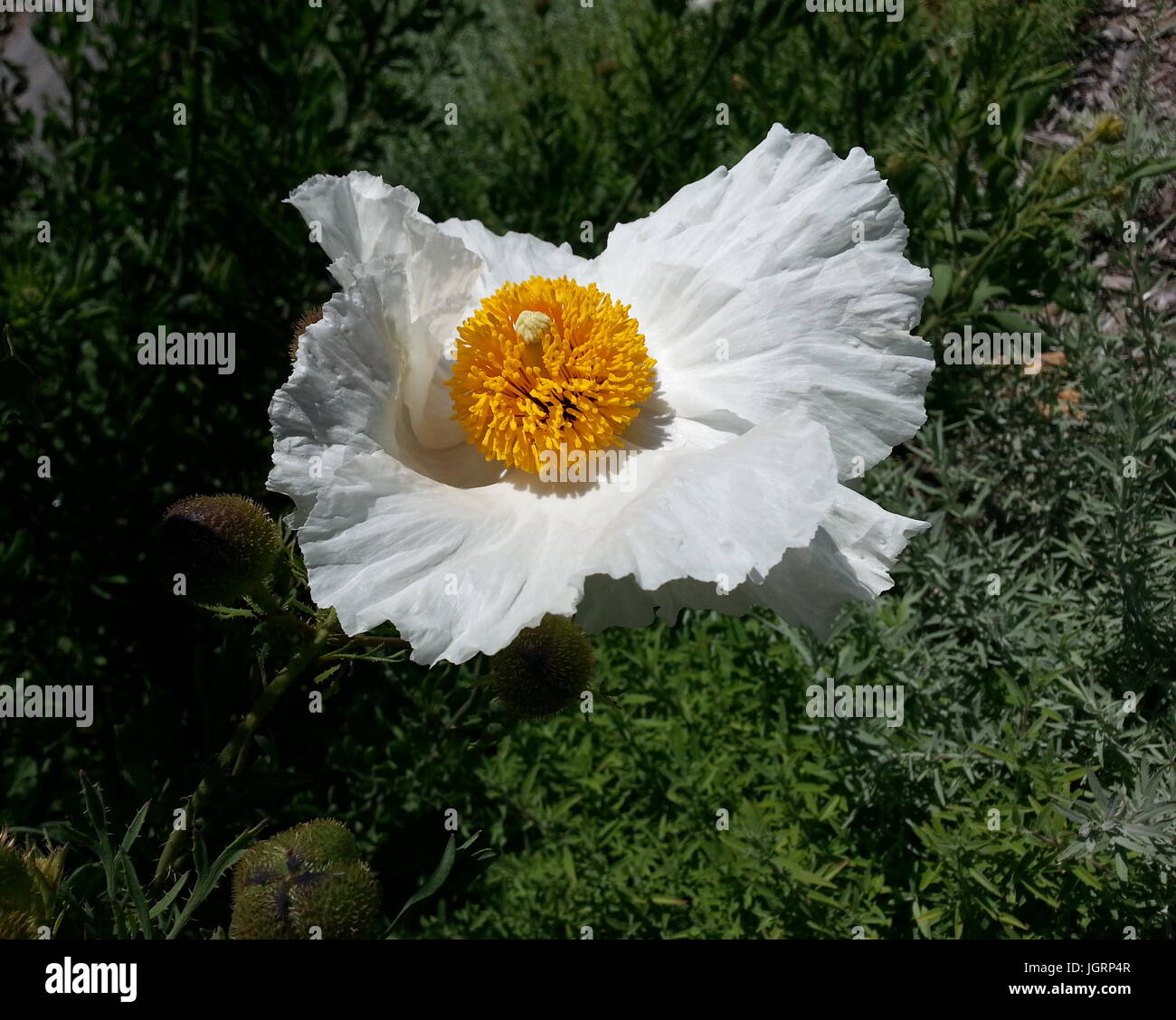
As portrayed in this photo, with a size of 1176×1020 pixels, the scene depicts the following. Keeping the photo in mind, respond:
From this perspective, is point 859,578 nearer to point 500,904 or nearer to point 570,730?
point 570,730

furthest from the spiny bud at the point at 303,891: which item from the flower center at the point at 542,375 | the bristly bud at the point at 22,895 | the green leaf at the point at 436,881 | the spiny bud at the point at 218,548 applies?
the flower center at the point at 542,375

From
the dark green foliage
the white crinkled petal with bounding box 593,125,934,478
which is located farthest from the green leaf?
the white crinkled petal with bounding box 593,125,934,478

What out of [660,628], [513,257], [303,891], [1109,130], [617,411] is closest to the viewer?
[303,891]

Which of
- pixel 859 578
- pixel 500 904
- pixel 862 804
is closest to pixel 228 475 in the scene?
pixel 500 904

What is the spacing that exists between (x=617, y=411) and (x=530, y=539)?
0.80 ft

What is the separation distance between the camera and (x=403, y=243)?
145cm

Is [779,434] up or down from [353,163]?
down

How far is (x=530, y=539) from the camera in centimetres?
130

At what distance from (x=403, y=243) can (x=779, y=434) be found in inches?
23.1

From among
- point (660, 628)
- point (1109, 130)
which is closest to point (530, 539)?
point (660, 628)

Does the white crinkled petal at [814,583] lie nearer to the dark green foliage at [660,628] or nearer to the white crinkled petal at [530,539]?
the white crinkled petal at [530,539]

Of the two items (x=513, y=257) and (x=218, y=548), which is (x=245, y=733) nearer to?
(x=218, y=548)

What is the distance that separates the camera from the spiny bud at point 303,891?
3.96ft

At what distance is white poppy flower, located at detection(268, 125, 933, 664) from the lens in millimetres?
Result: 1187
